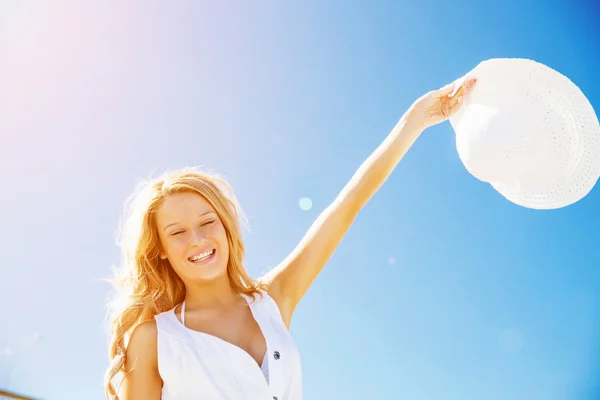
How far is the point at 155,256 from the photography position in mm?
2584

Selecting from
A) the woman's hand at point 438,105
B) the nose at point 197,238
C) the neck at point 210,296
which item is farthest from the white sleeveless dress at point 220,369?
the woman's hand at point 438,105

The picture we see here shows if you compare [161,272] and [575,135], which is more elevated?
[575,135]

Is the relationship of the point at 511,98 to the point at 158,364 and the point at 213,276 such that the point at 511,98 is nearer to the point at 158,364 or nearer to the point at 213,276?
the point at 213,276

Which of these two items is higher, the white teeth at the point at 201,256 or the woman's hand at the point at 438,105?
the woman's hand at the point at 438,105

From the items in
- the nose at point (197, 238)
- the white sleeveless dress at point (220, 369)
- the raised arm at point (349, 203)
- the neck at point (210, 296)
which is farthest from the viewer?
the raised arm at point (349, 203)

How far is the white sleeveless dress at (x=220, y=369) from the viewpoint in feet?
7.04

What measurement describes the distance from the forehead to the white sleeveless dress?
0.44m

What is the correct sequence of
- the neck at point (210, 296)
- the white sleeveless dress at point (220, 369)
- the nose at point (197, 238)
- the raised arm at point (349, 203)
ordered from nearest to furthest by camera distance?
the white sleeveless dress at point (220, 369)
the nose at point (197, 238)
the neck at point (210, 296)
the raised arm at point (349, 203)

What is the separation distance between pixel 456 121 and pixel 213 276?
1.34 metres

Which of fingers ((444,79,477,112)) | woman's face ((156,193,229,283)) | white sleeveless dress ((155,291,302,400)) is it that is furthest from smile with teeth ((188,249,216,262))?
fingers ((444,79,477,112))

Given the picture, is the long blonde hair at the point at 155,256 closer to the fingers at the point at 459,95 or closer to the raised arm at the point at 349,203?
the raised arm at the point at 349,203

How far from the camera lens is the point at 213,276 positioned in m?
2.45

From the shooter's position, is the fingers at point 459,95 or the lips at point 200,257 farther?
the fingers at point 459,95

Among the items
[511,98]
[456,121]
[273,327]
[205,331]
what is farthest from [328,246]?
[511,98]
